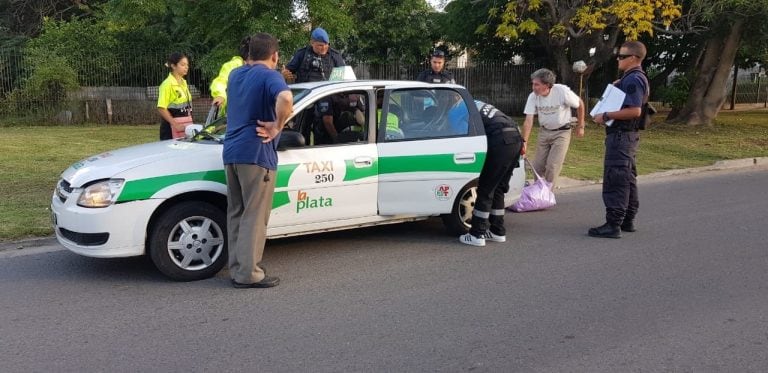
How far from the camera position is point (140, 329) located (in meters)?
4.10

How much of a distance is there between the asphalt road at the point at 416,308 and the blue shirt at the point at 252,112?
100 cm

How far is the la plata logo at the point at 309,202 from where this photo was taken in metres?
5.28

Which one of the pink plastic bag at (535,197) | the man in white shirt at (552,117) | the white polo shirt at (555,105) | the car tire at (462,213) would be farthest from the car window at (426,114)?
the pink plastic bag at (535,197)

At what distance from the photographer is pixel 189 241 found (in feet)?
16.1

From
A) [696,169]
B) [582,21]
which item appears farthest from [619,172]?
[582,21]

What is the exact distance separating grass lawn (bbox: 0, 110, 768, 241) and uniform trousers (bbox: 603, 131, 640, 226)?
391 cm

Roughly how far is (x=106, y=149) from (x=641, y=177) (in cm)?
959

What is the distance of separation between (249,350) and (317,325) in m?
0.53

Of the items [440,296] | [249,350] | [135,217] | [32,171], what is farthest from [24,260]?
[32,171]

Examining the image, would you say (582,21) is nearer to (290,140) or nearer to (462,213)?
(462,213)

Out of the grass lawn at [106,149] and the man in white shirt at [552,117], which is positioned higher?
the man in white shirt at [552,117]

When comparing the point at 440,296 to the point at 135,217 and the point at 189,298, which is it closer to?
the point at 189,298

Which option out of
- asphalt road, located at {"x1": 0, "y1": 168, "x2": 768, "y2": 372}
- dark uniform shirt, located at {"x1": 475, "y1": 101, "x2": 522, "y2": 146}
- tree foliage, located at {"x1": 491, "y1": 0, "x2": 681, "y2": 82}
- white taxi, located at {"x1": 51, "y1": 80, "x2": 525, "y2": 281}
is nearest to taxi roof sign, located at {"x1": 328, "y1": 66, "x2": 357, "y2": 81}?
white taxi, located at {"x1": 51, "y1": 80, "x2": 525, "y2": 281}

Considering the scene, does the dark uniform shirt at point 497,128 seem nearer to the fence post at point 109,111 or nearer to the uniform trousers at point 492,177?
the uniform trousers at point 492,177
